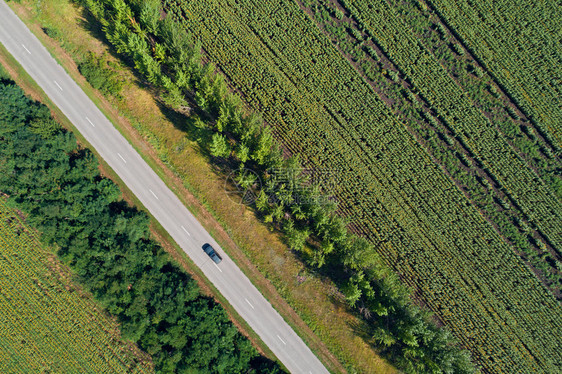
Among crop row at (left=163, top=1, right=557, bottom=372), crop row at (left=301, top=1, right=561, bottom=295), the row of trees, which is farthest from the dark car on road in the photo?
crop row at (left=301, top=1, right=561, bottom=295)

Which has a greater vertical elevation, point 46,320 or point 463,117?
point 46,320

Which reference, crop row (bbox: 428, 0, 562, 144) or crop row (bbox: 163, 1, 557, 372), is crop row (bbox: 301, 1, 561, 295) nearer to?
crop row (bbox: 163, 1, 557, 372)

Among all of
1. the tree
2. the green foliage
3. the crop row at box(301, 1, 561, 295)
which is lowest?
the crop row at box(301, 1, 561, 295)

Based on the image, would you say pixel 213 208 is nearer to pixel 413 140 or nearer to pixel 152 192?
pixel 152 192

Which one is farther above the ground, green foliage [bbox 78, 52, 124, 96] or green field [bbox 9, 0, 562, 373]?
green foliage [bbox 78, 52, 124, 96]

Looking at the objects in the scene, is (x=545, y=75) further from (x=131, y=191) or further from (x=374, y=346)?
(x=131, y=191)

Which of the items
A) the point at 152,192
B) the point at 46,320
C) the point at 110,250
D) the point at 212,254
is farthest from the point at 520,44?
the point at 46,320
